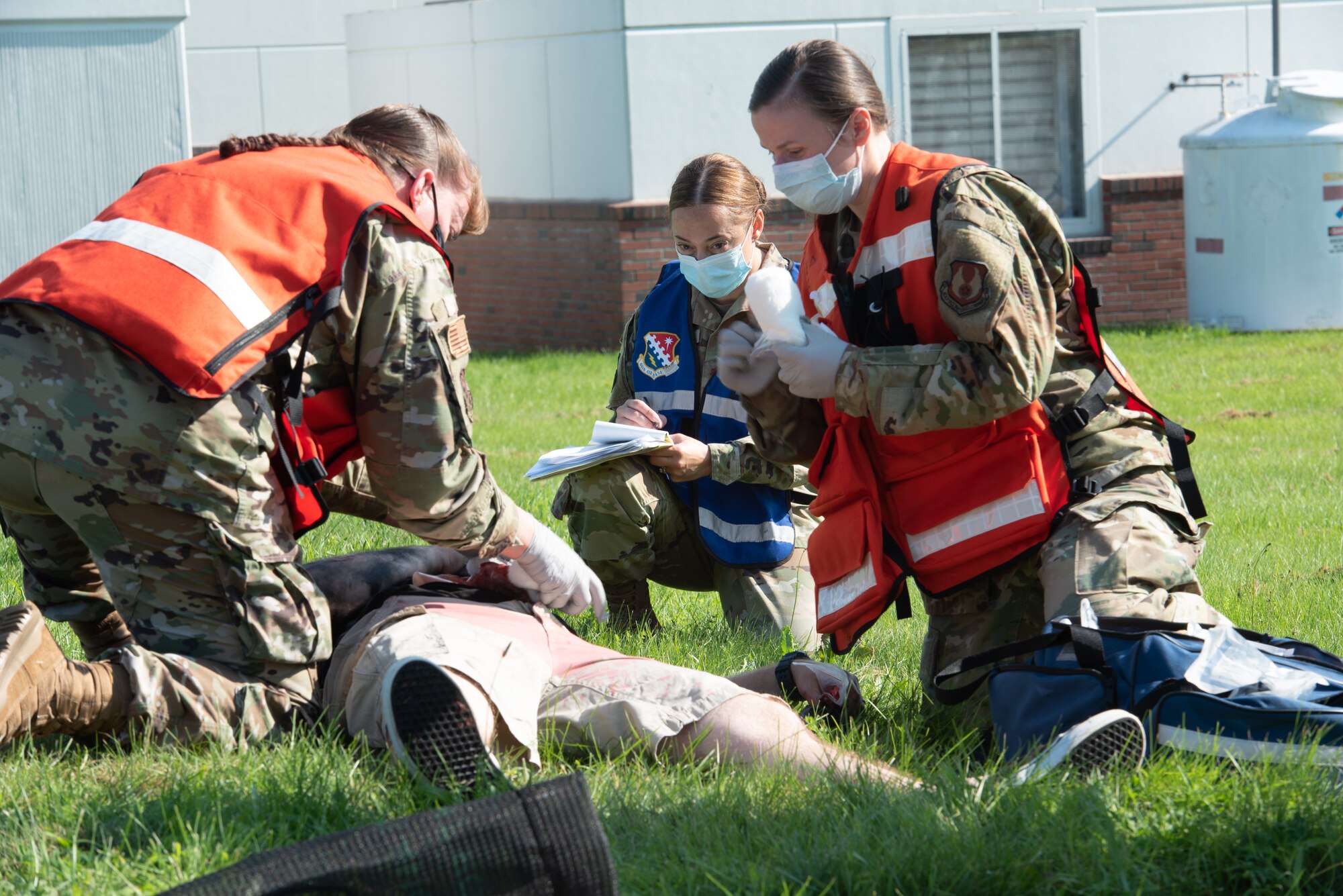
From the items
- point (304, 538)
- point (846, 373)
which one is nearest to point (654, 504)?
point (846, 373)

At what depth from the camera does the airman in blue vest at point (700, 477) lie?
4742mm

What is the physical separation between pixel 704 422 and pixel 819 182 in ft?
4.54

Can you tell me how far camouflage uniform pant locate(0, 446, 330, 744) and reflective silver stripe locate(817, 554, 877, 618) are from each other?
4.29 feet

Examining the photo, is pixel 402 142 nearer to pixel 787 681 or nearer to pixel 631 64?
pixel 787 681

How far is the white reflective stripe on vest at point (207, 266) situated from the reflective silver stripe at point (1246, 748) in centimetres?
211

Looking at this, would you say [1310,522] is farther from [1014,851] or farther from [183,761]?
[183,761]

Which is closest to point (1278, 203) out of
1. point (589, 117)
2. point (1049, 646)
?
point (589, 117)

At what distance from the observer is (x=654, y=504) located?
4.79 m

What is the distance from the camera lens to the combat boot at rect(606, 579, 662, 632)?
15.9ft

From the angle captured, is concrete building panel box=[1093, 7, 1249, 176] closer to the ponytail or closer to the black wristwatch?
the ponytail

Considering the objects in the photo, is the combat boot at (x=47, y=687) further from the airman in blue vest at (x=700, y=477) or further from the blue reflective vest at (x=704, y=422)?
the blue reflective vest at (x=704, y=422)

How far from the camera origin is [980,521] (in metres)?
3.61

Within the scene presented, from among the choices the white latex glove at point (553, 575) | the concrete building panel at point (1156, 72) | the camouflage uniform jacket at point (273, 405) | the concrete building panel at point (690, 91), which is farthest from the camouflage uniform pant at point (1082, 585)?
the concrete building panel at point (1156, 72)

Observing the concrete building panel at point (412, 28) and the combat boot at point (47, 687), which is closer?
the combat boot at point (47, 687)
